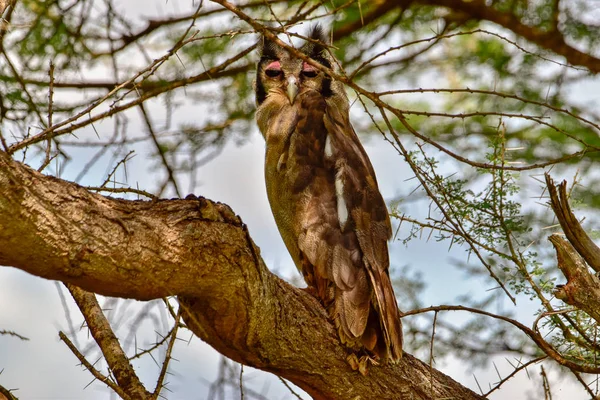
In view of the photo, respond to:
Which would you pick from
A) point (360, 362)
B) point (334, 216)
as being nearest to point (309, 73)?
point (334, 216)

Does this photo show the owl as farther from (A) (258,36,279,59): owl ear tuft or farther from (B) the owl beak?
(A) (258,36,279,59): owl ear tuft

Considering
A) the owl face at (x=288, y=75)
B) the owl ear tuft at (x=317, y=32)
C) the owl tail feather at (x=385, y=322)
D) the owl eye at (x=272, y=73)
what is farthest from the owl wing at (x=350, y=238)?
the owl ear tuft at (x=317, y=32)

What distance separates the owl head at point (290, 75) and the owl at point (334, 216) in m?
0.03

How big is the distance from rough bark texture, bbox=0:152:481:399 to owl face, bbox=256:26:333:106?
143 cm

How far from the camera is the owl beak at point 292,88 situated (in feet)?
13.0

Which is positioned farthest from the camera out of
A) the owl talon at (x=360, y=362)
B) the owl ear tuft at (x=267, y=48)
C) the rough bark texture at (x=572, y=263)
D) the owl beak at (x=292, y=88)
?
the owl ear tuft at (x=267, y=48)

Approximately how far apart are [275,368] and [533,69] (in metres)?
3.60

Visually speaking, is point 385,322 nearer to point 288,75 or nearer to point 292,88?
point 292,88

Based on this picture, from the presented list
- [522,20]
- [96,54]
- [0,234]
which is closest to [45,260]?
[0,234]

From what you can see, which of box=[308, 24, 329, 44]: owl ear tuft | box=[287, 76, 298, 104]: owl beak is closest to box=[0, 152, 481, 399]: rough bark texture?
box=[287, 76, 298, 104]: owl beak

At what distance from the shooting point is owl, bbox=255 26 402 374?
310cm

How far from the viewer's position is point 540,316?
301cm

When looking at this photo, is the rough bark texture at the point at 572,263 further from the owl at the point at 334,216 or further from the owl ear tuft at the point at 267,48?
the owl ear tuft at the point at 267,48

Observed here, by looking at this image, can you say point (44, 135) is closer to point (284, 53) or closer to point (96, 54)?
point (284, 53)
